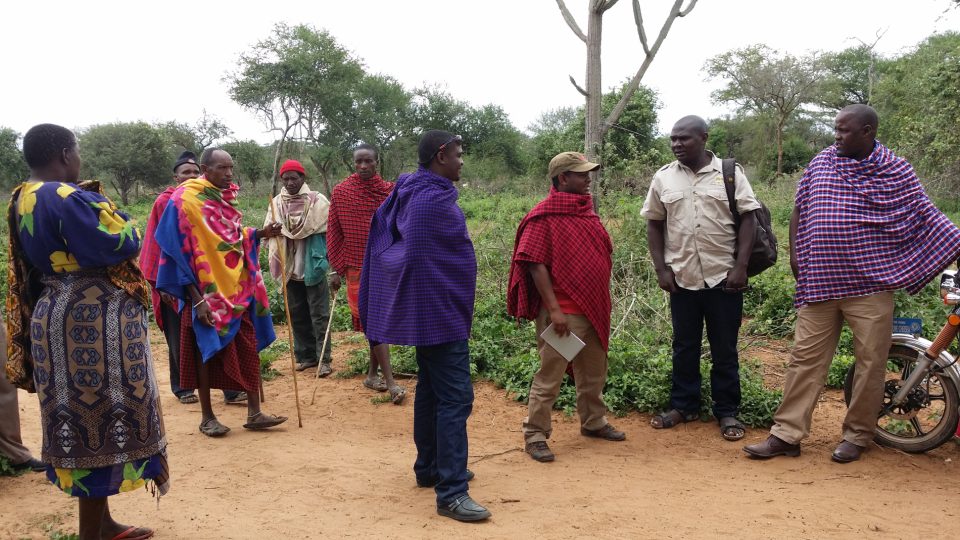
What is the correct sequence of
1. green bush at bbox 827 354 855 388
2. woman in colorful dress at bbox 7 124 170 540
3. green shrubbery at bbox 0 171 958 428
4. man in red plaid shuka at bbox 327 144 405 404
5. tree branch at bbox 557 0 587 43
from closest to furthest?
1. woman in colorful dress at bbox 7 124 170 540
2. green shrubbery at bbox 0 171 958 428
3. green bush at bbox 827 354 855 388
4. man in red plaid shuka at bbox 327 144 405 404
5. tree branch at bbox 557 0 587 43

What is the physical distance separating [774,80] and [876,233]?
3053 cm

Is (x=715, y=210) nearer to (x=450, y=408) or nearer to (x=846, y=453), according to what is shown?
(x=846, y=453)

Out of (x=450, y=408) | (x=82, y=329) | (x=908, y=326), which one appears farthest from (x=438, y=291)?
(x=908, y=326)

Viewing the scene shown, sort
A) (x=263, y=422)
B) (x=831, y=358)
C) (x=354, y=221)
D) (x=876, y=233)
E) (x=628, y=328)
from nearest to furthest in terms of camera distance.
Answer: (x=876, y=233) < (x=831, y=358) < (x=263, y=422) < (x=354, y=221) < (x=628, y=328)

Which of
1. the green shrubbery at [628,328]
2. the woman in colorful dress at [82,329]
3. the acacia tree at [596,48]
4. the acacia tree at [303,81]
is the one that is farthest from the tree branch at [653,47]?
the acacia tree at [303,81]

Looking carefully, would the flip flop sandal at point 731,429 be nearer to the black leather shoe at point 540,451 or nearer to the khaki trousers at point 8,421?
the black leather shoe at point 540,451

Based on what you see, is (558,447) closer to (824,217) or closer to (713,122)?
(824,217)

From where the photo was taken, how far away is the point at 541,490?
3846 millimetres

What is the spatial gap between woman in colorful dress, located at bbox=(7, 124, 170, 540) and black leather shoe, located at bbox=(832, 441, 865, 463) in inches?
144

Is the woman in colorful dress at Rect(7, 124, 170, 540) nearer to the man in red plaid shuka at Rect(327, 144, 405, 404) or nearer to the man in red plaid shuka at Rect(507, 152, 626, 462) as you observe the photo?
the man in red plaid shuka at Rect(507, 152, 626, 462)

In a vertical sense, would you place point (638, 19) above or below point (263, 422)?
above

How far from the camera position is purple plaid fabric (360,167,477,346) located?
349 cm

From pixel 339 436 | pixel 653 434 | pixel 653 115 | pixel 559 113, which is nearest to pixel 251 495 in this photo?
pixel 339 436

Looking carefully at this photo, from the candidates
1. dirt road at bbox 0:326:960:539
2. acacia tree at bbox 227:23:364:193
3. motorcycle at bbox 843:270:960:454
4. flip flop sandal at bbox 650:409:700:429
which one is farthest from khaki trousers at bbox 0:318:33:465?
acacia tree at bbox 227:23:364:193
